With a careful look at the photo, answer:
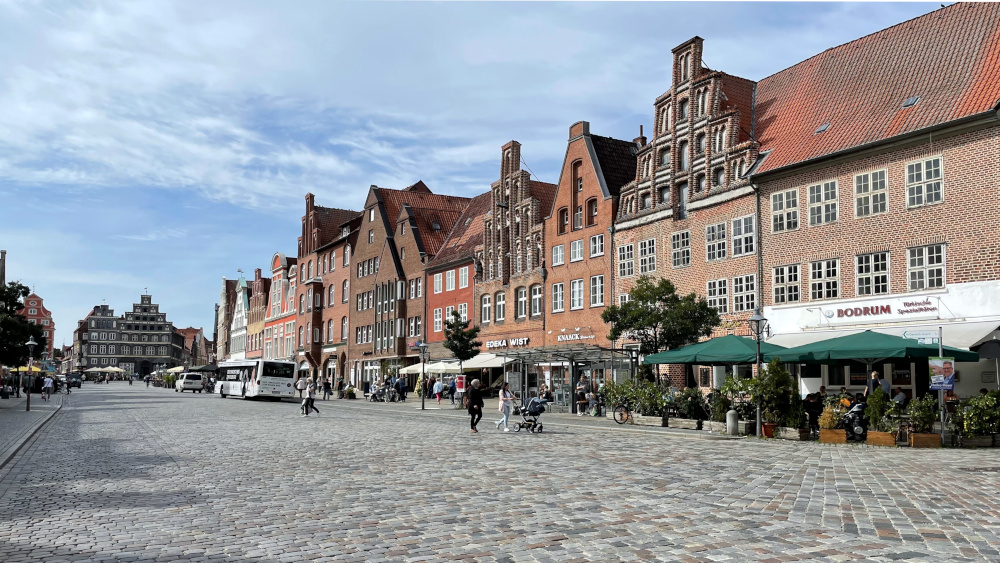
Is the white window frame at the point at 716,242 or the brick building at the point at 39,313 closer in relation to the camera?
the white window frame at the point at 716,242

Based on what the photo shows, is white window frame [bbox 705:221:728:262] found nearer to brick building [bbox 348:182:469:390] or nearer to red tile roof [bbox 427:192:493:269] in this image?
red tile roof [bbox 427:192:493:269]

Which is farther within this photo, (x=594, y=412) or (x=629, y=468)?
(x=594, y=412)

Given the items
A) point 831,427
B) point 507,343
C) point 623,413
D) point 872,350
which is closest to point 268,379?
point 507,343

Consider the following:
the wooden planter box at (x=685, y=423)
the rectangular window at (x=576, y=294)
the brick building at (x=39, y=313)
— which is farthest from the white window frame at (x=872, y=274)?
the brick building at (x=39, y=313)

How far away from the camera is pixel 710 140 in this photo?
1462 inches

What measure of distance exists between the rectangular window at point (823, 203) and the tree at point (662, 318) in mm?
4995

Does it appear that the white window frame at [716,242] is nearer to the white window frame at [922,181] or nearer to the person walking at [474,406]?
the white window frame at [922,181]

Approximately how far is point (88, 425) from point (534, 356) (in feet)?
59.3

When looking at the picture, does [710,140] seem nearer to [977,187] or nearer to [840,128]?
[840,128]

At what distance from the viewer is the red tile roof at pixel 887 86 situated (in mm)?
28484

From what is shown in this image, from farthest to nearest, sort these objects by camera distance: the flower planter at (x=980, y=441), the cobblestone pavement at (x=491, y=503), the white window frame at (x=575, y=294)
Answer: 1. the white window frame at (x=575, y=294)
2. the flower planter at (x=980, y=441)
3. the cobblestone pavement at (x=491, y=503)

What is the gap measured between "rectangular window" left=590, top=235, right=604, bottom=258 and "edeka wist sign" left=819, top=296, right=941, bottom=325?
14816mm

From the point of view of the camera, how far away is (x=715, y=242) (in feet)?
120

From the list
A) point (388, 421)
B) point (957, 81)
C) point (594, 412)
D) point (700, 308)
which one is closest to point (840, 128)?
point (957, 81)
